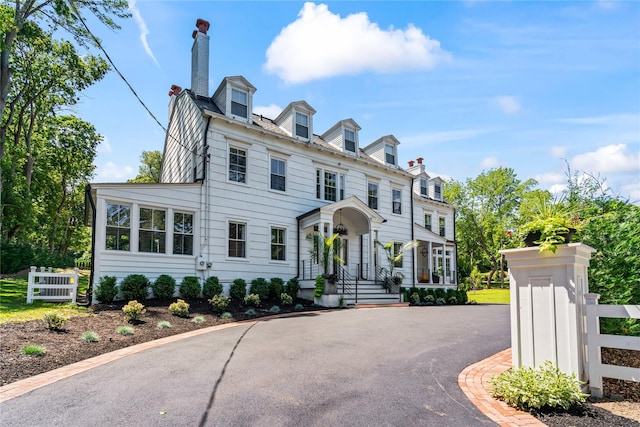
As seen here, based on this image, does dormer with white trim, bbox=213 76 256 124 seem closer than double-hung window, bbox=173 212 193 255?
No

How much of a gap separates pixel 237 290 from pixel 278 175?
5243mm

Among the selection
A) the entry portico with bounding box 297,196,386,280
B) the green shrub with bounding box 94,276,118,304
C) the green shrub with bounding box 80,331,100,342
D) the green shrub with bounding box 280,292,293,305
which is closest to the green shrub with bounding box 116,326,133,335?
the green shrub with bounding box 80,331,100,342

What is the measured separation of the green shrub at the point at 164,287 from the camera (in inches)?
498

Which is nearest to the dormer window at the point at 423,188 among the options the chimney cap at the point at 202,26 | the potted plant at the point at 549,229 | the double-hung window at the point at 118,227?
the chimney cap at the point at 202,26

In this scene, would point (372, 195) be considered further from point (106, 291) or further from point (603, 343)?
point (603, 343)

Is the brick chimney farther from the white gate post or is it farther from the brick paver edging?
the white gate post

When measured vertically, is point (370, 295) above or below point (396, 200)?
below

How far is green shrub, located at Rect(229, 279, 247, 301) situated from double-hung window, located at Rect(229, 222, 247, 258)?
1.18 metres

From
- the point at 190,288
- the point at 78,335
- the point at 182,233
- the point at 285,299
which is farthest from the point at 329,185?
the point at 78,335

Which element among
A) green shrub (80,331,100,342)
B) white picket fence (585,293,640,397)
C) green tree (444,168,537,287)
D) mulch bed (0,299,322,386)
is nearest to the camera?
white picket fence (585,293,640,397)

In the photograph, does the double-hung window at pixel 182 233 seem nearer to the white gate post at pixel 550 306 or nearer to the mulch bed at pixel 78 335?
the mulch bed at pixel 78 335

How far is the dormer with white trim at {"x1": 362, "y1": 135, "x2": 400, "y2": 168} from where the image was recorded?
2155cm

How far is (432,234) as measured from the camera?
23.4m

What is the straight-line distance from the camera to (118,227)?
12.8m
